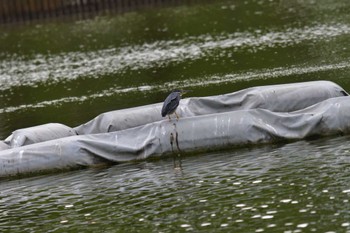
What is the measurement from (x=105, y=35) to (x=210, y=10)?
6901mm

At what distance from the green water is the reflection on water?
34 millimetres

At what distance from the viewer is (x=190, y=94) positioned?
35344 millimetres

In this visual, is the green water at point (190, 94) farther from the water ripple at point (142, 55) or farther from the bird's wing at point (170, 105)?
the bird's wing at point (170, 105)

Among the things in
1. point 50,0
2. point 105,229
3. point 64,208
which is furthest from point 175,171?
point 50,0

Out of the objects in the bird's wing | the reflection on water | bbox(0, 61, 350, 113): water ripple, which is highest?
bbox(0, 61, 350, 113): water ripple

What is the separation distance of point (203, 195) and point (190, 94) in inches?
583

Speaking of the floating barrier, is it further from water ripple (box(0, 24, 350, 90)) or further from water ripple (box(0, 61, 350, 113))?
water ripple (box(0, 24, 350, 90))

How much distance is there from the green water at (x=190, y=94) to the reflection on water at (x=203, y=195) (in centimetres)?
3

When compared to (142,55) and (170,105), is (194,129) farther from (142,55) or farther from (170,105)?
(142,55)

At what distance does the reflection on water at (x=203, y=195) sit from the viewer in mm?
18438

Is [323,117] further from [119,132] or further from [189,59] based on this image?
[189,59]

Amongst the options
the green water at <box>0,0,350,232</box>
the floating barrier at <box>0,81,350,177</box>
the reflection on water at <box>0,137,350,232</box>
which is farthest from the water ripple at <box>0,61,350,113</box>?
the reflection on water at <box>0,137,350,232</box>

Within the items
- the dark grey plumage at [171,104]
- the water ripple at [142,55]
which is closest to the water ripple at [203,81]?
the water ripple at [142,55]

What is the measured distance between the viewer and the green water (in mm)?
19422
